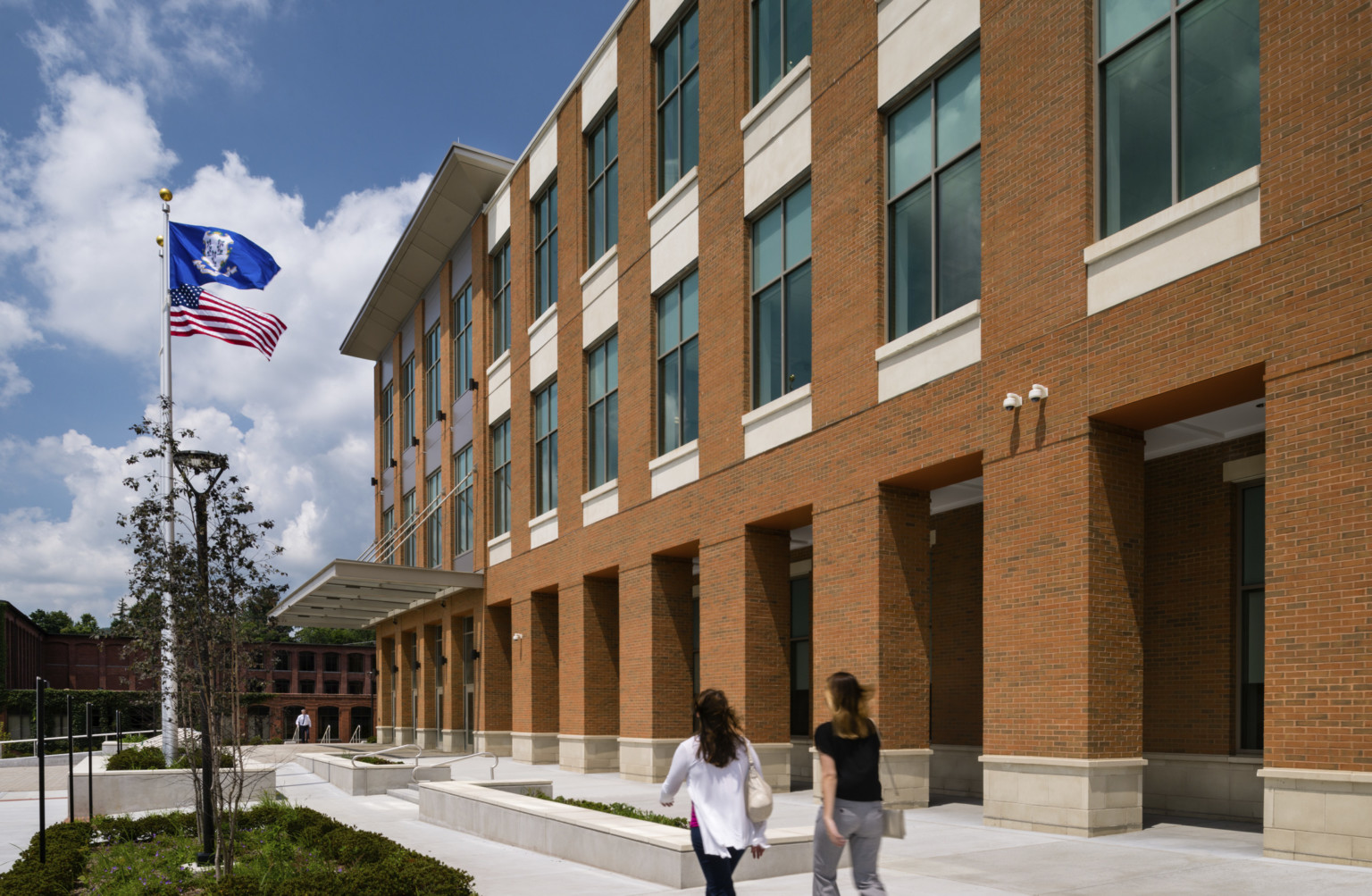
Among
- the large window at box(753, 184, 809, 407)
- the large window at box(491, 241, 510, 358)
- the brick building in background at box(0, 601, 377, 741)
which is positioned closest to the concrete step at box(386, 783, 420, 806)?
the large window at box(753, 184, 809, 407)

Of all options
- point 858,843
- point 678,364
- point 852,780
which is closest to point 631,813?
point 858,843

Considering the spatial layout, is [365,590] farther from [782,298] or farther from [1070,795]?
[1070,795]

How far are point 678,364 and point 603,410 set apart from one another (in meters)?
4.38

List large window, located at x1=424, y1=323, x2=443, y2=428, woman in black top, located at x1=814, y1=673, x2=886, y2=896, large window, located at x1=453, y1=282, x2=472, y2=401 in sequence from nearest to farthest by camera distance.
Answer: woman in black top, located at x1=814, y1=673, x2=886, y2=896 → large window, located at x1=453, y1=282, x2=472, y2=401 → large window, located at x1=424, y1=323, x2=443, y2=428

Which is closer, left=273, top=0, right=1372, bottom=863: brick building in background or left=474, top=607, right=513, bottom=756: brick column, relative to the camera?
left=273, top=0, right=1372, bottom=863: brick building in background

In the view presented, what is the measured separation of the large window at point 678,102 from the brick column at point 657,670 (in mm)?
8164

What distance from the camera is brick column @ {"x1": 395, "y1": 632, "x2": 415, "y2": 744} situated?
153 feet

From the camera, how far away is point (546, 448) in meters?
32.1

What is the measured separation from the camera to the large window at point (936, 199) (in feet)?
52.6

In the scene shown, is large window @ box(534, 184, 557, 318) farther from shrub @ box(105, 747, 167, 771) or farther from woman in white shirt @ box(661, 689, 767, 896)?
woman in white shirt @ box(661, 689, 767, 896)

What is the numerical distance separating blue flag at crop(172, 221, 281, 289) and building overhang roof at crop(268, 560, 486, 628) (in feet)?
29.5

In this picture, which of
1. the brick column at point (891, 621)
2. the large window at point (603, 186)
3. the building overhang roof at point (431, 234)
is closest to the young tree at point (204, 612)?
the brick column at point (891, 621)

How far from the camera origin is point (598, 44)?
92.9 feet

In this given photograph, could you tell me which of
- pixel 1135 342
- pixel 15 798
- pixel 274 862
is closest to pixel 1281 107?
pixel 1135 342
